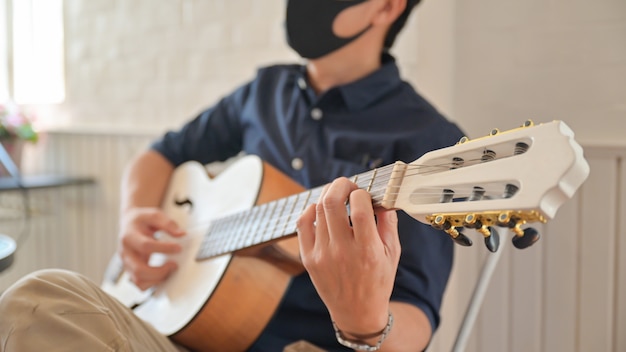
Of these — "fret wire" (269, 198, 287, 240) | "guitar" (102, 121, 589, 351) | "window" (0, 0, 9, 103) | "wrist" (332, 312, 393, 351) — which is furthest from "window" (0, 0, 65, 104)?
"wrist" (332, 312, 393, 351)

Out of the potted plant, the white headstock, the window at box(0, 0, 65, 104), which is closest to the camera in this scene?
the white headstock

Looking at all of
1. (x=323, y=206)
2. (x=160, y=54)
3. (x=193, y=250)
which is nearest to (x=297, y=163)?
(x=193, y=250)

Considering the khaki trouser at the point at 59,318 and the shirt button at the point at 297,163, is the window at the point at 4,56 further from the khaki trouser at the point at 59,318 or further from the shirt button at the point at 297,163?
the khaki trouser at the point at 59,318

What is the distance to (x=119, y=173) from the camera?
2.38 meters

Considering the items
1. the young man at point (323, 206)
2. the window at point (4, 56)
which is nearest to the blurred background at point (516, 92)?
the young man at point (323, 206)

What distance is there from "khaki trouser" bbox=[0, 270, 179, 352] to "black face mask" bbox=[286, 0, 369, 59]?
593 millimetres

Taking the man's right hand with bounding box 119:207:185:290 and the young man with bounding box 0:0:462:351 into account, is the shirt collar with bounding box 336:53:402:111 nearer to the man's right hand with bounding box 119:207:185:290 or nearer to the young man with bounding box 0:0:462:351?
the young man with bounding box 0:0:462:351

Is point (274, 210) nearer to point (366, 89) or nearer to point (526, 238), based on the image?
point (366, 89)

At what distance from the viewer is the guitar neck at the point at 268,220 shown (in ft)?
2.37

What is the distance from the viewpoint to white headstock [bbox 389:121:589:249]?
515mm

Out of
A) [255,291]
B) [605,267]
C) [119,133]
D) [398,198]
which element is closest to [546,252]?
[605,267]

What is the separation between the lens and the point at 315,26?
116cm

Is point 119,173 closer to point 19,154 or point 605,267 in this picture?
point 19,154

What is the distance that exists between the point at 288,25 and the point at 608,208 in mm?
733
